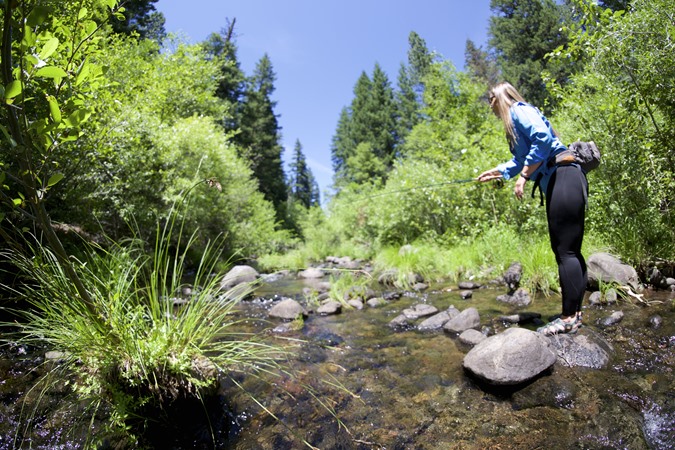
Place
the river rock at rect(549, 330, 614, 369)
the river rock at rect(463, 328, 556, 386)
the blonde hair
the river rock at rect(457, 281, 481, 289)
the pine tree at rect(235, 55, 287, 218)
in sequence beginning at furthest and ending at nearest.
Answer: the pine tree at rect(235, 55, 287, 218)
the river rock at rect(457, 281, 481, 289)
the blonde hair
the river rock at rect(549, 330, 614, 369)
the river rock at rect(463, 328, 556, 386)

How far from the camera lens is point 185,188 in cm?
847

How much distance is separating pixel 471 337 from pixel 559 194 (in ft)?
5.41

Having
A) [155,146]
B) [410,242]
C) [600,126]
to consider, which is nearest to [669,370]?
[600,126]

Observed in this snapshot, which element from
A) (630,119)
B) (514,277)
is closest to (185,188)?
(514,277)

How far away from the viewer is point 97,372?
6.62ft

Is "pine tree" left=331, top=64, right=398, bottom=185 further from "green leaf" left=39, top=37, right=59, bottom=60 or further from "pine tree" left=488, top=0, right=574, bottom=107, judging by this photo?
"green leaf" left=39, top=37, right=59, bottom=60

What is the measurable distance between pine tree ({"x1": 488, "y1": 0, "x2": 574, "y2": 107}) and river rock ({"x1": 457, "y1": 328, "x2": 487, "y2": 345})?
2683cm

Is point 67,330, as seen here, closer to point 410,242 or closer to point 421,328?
point 421,328

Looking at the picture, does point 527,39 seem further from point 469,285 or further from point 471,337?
point 471,337

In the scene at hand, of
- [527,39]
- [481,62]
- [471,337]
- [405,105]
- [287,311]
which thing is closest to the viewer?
[471,337]

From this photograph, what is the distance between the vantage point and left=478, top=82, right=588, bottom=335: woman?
278cm

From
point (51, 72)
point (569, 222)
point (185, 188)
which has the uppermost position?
point (185, 188)

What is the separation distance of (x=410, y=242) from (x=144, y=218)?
729cm

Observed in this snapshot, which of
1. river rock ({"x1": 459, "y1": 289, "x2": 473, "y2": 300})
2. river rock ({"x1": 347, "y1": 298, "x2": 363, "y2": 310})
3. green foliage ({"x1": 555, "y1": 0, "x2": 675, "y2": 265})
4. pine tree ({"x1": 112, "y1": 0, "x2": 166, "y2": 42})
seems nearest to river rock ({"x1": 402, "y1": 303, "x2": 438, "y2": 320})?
river rock ({"x1": 459, "y1": 289, "x2": 473, "y2": 300})
